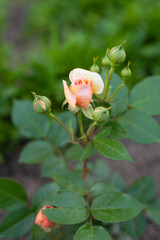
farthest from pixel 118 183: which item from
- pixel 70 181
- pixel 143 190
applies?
pixel 70 181

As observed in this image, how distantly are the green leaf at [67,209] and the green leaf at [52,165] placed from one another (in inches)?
10.6

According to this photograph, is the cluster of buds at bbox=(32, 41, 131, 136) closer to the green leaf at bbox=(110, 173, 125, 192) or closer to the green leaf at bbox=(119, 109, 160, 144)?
the green leaf at bbox=(119, 109, 160, 144)

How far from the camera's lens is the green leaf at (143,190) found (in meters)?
0.95

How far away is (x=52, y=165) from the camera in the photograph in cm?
94

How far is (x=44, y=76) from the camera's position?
6.62 ft

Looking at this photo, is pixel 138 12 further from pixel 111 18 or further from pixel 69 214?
pixel 69 214

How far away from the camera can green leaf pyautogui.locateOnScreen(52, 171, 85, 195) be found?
744mm

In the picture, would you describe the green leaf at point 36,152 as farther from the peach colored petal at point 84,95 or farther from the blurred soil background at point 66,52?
the peach colored petal at point 84,95

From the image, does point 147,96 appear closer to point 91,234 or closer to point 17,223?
point 91,234

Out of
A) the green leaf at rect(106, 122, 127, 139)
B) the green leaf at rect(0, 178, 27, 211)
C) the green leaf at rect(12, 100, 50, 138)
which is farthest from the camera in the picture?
the green leaf at rect(12, 100, 50, 138)

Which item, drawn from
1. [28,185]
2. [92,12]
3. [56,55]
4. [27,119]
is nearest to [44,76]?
[56,55]

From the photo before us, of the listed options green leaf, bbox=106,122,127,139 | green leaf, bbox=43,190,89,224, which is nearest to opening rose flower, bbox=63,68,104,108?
green leaf, bbox=106,122,127,139

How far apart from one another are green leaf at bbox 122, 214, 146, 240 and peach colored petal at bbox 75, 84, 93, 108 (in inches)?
19.4

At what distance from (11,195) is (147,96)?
1.57ft
